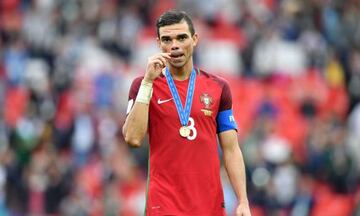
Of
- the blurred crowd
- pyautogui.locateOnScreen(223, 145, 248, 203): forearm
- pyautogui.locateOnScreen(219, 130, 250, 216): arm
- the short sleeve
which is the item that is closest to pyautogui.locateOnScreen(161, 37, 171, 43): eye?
the short sleeve

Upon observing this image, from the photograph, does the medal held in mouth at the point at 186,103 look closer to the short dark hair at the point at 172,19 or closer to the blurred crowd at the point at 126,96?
the short dark hair at the point at 172,19

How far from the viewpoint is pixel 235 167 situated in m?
8.44

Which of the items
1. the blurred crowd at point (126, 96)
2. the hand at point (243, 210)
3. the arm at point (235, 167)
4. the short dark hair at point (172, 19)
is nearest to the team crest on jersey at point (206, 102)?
the arm at point (235, 167)

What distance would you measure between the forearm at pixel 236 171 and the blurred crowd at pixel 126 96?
7790 mm

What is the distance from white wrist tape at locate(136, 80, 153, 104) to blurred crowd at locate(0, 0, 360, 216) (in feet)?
27.2

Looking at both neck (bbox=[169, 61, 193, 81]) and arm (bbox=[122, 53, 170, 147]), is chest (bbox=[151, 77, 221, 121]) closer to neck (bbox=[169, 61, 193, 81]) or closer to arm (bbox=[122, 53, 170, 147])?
neck (bbox=[169, 61, 193, 81])

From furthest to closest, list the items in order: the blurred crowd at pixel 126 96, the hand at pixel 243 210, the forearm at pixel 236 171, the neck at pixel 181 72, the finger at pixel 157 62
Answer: the blurred crowd at pixel 126 96 < the neck at pixel 181 72 < the forearm at pixel 236 171 < the hand at pixel 243 210 < the finger at pixel 157 62

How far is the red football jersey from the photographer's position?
326 inches

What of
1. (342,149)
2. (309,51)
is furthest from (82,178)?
(309,51)

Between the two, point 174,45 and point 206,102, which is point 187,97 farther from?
point 174,45

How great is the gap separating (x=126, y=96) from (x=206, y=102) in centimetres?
1068

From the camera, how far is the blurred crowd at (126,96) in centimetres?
1667

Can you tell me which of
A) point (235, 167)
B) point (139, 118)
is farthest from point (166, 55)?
point (235, 167)

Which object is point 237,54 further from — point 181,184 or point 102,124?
point 181,184
